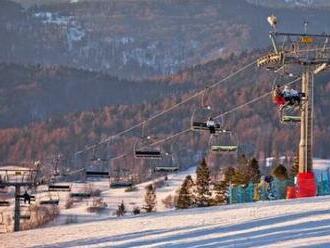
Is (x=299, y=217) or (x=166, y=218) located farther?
(x=166, y=218)

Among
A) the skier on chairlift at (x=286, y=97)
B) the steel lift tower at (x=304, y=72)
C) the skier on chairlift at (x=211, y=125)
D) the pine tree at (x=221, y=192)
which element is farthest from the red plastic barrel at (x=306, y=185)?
the pine tree at (x=221, y=192)

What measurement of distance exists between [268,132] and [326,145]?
1761 cm

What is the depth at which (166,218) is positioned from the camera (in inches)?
884

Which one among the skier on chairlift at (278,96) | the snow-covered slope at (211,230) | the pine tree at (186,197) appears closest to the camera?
the snow-covered slope at (211,230)

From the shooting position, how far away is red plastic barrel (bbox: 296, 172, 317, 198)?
2530 cm

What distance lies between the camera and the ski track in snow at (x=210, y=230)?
55.3 ft

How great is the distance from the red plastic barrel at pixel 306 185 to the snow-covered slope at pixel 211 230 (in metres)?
2.45

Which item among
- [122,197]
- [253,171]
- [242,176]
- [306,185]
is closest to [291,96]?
[306,185]

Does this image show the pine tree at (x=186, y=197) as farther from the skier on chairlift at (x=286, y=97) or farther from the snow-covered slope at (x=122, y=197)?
the snow-covered slope at (x=122, y=197)

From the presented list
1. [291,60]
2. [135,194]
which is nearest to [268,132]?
[135,194]

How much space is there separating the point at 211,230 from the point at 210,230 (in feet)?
0.08

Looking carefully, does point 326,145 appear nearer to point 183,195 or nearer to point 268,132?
point 268,132

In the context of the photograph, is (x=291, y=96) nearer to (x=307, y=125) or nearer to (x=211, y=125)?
(x=307, y=125)

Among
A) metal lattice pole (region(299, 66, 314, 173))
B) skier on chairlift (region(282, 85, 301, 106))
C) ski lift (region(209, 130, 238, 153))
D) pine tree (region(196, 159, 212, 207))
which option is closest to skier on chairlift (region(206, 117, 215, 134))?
ski lift (region(209, 130, 238, 153))
